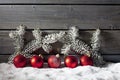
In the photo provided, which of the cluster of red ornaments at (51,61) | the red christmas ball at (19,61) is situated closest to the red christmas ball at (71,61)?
the cluster of red ornaments at (51,61)

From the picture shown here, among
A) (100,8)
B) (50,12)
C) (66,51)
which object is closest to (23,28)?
(50,12)

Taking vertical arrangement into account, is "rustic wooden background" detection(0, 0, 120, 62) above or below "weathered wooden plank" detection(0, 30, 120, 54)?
above

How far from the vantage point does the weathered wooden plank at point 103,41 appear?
1744 millimetres

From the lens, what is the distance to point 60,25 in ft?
5.72

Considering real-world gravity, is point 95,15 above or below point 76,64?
above

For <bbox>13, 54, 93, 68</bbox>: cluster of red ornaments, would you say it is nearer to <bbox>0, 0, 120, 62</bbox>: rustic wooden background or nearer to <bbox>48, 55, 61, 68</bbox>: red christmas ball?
<bbox>48, 55, 61, 68</bbox>: red christmas ball

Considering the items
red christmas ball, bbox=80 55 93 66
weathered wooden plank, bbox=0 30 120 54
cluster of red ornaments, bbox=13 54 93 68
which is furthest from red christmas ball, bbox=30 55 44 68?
red christmas ball, bbox=80 55 93 66

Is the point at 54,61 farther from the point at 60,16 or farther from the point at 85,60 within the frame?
the point at 60,16

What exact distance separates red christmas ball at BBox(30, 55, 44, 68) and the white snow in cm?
3

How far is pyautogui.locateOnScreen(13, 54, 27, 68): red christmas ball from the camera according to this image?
64.3 inches

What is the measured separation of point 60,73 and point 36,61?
190 mm

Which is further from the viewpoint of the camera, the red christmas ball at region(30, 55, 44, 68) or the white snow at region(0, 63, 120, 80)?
the red christmas ball at region(30, 55, 44, 68)

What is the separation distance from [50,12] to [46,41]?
209 millimetres

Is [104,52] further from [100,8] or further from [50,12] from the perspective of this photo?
[50,12]
